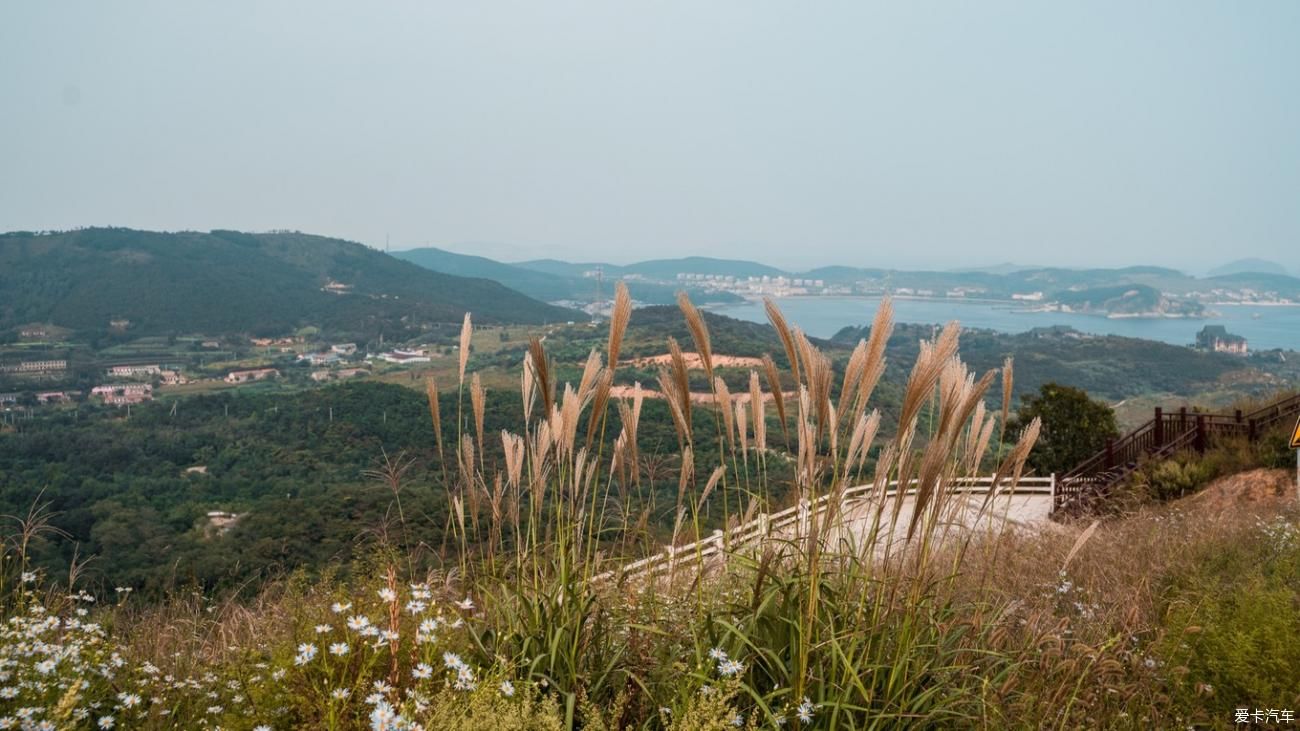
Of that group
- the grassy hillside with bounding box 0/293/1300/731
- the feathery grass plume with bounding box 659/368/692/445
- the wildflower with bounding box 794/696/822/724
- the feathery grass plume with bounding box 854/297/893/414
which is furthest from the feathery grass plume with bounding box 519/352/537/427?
the wildflower with bounding box 794/696/822/724

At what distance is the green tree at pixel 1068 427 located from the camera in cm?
1686

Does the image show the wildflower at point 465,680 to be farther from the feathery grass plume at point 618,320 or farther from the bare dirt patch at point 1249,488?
the bare dirt patch at point 1249,488

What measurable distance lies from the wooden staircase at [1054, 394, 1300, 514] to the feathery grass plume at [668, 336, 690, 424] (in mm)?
10053

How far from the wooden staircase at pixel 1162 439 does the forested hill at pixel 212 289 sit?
62.5 meters

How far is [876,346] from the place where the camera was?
6.98ft

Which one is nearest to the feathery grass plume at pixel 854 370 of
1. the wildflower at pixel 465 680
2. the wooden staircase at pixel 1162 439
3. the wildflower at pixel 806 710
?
the wildflower at pixel 806 710

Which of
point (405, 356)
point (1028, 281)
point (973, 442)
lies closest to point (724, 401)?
point (973, 442)

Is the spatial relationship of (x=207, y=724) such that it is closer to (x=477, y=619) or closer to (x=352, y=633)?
(x=352, y=633)

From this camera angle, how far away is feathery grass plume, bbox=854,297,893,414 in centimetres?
212

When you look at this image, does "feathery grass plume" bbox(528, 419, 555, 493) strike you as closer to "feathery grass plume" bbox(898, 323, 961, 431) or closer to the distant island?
"feathery grass plume" bbox(898, 323, 961, 431)

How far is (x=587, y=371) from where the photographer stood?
2.58 meters

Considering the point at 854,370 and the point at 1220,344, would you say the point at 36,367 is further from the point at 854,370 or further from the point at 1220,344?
the point at 1220,344

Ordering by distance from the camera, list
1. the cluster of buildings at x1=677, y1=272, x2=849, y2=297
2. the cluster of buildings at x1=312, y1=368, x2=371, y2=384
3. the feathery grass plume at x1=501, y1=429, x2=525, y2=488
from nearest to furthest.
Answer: the feathery grass plume at x1=501, y1=429, x2=525, y2=488, the cluster of buildings at x1=312, y1=368, x2=371, y2=384, the cluster of buildings at x1=677, y1=272, x2=849, y2=297

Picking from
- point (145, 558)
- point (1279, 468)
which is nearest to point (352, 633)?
point (1279, 468)
